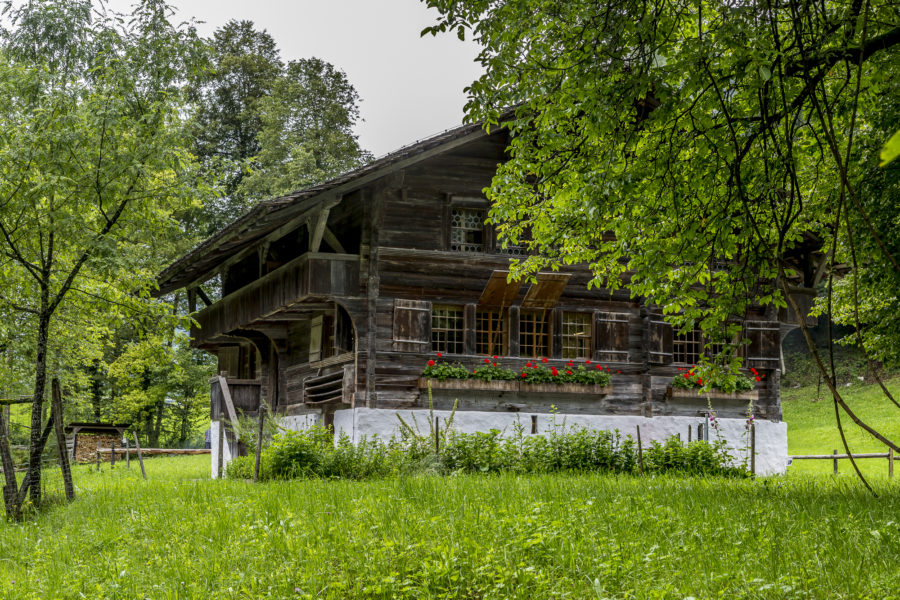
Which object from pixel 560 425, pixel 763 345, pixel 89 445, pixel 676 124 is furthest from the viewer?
pixel 89 445

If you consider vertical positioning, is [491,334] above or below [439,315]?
below

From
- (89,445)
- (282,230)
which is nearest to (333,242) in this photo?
(282,230)

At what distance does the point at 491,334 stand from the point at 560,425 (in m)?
2.82

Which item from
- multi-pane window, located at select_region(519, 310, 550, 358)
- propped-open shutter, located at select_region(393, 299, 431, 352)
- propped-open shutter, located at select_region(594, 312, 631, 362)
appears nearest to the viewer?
propped-open shutter, located at select_region(393, 299, 431, 352)

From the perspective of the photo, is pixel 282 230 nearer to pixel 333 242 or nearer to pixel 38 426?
pixel 333 242

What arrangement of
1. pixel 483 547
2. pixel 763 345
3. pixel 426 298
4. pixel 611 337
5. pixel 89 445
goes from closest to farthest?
pixel 483 547
pixel 426 298
pixel 611 337
pixel 763 345
pixel 89 445

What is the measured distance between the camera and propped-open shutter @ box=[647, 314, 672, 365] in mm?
19906

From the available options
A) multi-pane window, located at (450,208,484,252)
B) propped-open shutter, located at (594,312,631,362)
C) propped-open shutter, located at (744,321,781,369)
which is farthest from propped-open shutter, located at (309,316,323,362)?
propped-open shutter, located at (744,321,781,369)

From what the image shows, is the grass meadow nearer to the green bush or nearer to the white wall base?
the green bush

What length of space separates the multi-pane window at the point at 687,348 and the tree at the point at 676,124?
9128 millimetres

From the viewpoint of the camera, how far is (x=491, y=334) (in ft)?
62.1

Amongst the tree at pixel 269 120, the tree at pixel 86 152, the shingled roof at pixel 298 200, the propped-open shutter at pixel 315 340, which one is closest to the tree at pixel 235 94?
the tree at pixel 269 120

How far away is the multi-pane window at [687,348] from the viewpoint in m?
20.8

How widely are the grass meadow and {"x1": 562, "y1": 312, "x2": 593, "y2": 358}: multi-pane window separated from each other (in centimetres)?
965
